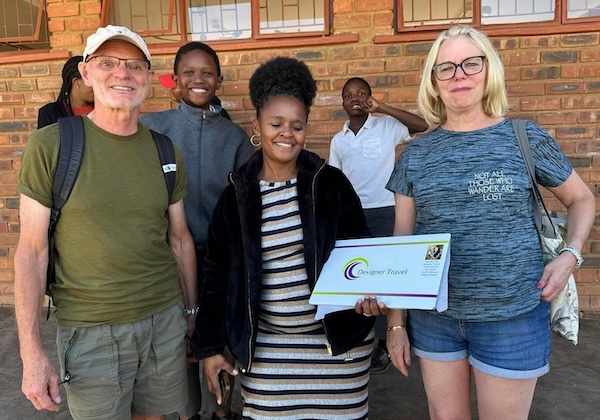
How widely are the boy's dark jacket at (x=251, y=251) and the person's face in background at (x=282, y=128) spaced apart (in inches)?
3.5

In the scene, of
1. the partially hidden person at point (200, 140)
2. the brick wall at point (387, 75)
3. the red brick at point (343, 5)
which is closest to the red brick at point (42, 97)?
the brick wall at point (387, 75)

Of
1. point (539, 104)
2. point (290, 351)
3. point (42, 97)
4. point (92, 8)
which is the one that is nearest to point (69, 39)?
point (92, 8)

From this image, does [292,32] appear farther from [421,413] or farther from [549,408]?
[549,408]

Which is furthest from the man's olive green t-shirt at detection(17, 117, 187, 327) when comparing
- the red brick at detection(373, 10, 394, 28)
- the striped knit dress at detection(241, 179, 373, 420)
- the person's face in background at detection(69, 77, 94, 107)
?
the red brick at detection(373, 10, 394, 28)

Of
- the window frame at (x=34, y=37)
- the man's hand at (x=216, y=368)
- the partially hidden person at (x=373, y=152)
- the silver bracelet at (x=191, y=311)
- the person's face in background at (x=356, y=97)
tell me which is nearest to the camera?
the man's hand at (x=216, y=368)

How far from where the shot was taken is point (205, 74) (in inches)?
106

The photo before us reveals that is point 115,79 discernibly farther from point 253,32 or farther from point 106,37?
point 253,32

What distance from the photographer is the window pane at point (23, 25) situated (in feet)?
15.0

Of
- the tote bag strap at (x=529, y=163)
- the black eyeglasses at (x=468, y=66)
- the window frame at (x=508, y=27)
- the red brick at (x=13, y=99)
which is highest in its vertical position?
the window frame at (x=508, y=27)

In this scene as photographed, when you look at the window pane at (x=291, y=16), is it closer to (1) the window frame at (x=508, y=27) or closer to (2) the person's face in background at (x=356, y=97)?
(1) the window frame at (x=508, y=27)

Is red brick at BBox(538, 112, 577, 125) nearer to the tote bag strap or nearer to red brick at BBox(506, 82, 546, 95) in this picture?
red brick at BBox(506, 82, 546, 95)

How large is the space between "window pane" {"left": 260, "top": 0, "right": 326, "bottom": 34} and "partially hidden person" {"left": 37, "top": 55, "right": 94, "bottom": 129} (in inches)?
65.7

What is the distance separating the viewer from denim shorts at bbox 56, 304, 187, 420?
1829mm

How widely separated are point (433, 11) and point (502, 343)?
333cm
